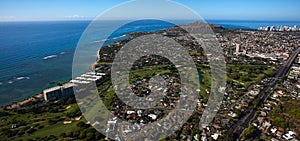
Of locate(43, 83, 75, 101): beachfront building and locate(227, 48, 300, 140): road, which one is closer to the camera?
locate(227, 48, 300, 140): road

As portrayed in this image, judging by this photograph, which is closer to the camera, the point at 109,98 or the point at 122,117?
the point at 122,117

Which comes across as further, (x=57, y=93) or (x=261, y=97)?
(x=57, y=93)

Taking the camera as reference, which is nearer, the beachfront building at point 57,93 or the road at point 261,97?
the road at point 261,97

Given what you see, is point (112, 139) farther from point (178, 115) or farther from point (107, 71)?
point (107, 71)

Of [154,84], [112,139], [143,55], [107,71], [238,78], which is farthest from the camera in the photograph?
[143,55]

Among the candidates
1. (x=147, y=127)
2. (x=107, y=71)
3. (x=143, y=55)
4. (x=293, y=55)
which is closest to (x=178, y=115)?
(x=147, y=127)

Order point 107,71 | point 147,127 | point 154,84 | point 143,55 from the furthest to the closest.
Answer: point 143,55 → point 107,71 → point 154,84 → point 147,127

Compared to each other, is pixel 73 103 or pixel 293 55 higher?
pixel 293 55
